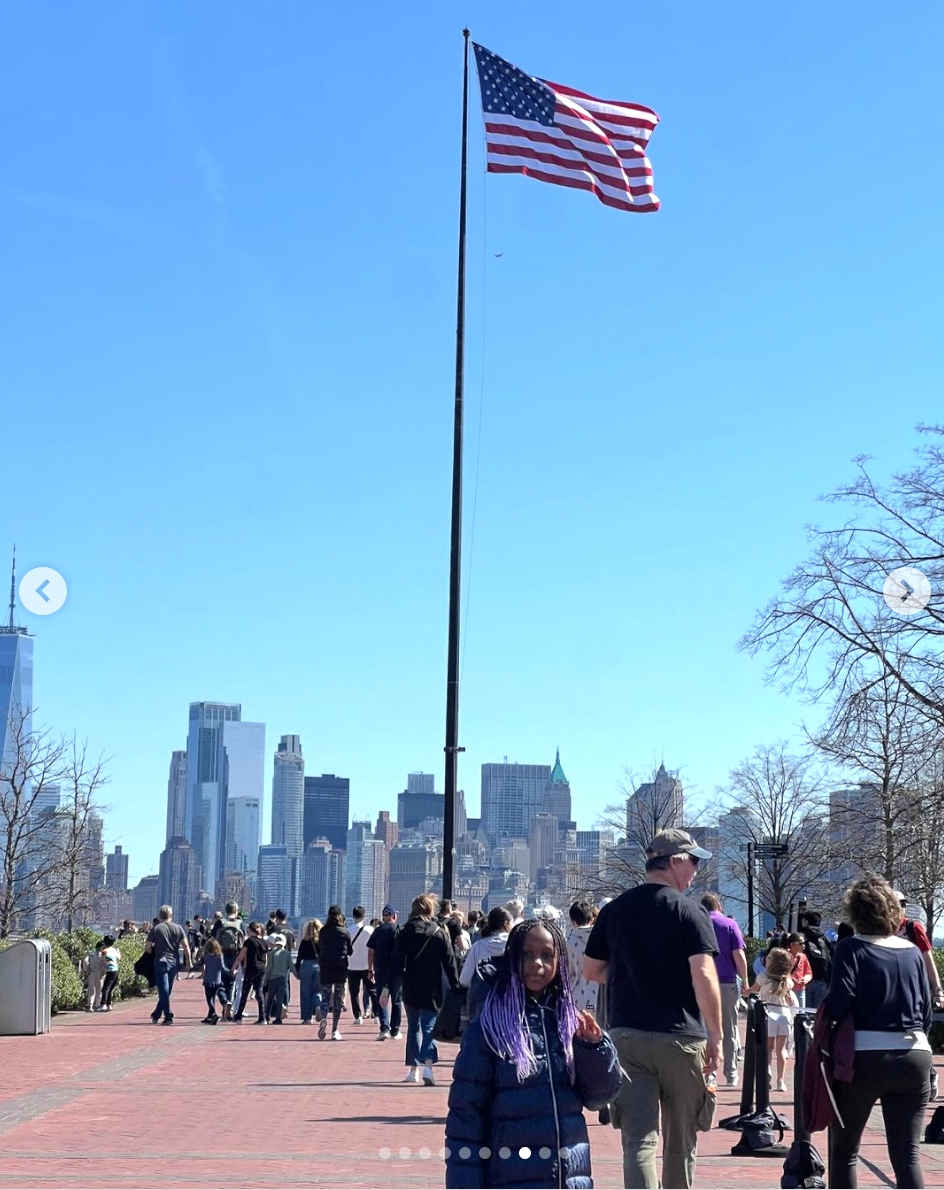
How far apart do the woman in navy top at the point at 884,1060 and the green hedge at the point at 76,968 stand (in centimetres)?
1792

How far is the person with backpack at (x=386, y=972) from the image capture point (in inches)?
765

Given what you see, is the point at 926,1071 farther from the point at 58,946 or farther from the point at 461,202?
the point at 58,946

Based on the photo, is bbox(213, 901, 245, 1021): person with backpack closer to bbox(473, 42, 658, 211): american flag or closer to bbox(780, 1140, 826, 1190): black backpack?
bbox(473, 42, 658, 211): american flag

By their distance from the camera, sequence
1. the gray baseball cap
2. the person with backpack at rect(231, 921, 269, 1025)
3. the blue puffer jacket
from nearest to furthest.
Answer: the blue puffer jacket → the gray baseball cap → the person with backpack at rect(231, 921, 269, 1025)

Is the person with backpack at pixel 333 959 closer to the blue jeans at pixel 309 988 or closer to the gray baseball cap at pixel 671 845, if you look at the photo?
the blue jeans at pixel 309 988

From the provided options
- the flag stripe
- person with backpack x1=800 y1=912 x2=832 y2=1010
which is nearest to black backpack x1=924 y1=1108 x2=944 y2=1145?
person with backpack x1=800 y1=912 x2=832 y2=1010

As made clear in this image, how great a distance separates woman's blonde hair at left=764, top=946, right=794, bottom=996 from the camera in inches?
579

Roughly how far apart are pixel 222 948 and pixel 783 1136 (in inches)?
643

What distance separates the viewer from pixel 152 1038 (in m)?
21.3

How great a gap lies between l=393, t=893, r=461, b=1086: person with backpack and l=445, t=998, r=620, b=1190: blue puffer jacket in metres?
10.6

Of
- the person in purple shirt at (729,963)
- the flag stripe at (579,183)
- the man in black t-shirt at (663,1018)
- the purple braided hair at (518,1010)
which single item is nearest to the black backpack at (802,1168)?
the man in black t-shirt at (663,1018)

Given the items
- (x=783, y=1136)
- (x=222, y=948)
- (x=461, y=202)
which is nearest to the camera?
(x=783, y=1136)

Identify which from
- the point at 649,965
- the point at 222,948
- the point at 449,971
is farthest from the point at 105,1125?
the point at 222,948

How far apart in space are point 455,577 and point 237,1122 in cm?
1156
